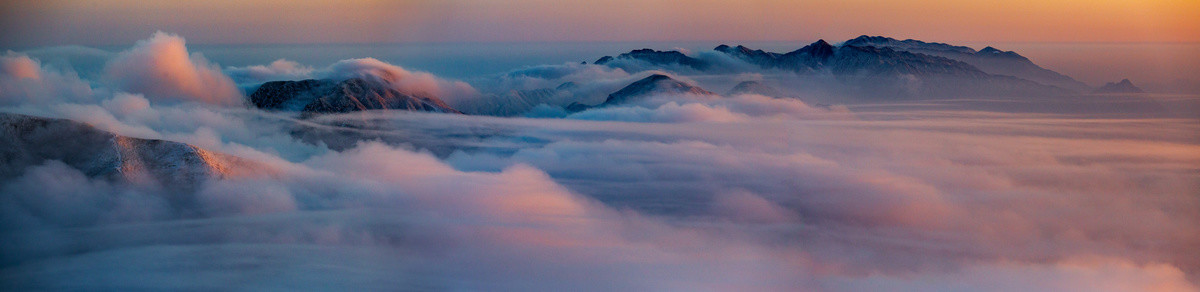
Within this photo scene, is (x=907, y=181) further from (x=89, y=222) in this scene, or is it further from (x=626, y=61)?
(x=626, y=61)

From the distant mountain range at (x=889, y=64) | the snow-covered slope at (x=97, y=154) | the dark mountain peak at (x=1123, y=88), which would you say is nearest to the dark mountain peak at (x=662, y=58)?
the distant mountain range at (x=889, y=64)

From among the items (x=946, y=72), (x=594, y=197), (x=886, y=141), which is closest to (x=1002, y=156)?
(x=886, y=141)

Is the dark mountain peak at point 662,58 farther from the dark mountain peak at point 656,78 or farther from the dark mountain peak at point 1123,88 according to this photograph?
the dark mountain peak at point 1123,88

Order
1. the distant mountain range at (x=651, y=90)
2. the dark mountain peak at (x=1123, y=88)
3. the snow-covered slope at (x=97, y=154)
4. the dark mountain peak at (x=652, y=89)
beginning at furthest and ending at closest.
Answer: the dark mountain peak at (x=652, y=89) < the distant mountain range at (x=651, y=90) < the dark mountain peak at (x=1123, y=88) < the snow-covered slope at (x=97, y=154)

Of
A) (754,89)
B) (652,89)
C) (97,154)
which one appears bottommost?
(97,154)

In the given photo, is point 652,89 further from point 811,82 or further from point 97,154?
point 97,154

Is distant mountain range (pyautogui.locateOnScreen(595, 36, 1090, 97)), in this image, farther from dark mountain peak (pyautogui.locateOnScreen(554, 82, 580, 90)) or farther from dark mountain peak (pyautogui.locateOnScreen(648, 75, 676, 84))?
dark mountain peak (pyautogui.locateOnScreen(648, 75, 676, 84))

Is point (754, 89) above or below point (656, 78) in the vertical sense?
below

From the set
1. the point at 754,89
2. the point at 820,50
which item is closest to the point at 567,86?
the point at 754,89

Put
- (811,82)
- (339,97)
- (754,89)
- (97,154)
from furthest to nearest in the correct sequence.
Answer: (811,82)
(754,89)
(339,97)
(97,154)

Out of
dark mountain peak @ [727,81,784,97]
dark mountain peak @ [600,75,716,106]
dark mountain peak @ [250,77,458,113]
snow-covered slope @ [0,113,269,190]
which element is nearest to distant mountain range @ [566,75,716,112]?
dark mountain peak @ [600,75,716,106]

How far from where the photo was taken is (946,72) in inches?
5630

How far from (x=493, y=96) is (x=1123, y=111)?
10739cm


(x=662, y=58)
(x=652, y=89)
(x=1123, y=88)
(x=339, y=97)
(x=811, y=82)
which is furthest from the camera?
(x=662, y=58)
